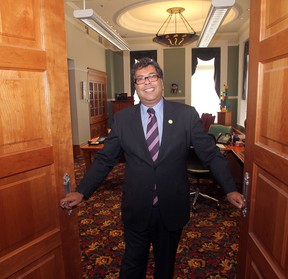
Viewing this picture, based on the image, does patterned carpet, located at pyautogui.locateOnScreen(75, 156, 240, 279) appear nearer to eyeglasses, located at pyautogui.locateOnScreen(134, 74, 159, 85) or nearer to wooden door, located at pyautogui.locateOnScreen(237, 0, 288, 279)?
wooden door, located at pyautogui.locateOnScreen(237, 0, 288, 279)

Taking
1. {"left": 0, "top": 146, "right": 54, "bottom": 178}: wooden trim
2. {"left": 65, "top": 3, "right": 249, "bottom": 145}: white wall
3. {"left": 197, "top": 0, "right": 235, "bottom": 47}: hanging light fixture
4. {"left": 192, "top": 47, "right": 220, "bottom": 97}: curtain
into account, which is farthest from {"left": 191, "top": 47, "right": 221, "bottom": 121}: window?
{"left": 0, "top": 146, "right": 54, "bottom": 178}: wooden trim

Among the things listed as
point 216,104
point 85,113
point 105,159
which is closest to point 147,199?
point 105,159

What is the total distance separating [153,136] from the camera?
67.9 inches

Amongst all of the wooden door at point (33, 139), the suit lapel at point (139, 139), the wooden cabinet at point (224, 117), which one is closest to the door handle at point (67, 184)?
the wooden door at point (33, 139)

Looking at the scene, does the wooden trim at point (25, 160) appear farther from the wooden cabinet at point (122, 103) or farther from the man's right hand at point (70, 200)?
the wooden cabinet at point (122, 103)

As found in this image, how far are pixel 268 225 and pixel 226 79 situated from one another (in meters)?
9.02

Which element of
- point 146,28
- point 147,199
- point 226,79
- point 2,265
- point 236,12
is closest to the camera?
point 2,265

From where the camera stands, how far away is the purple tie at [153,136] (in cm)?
171

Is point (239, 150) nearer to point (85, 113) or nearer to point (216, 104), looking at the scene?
point (85, 113)

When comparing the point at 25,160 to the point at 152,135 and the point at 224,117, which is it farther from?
the point at 224,117

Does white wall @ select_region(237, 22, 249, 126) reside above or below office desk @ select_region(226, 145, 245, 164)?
above

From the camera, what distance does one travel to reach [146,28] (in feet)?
28.4

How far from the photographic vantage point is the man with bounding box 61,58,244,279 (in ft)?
5.54

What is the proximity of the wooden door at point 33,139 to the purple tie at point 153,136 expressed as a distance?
0.50m
